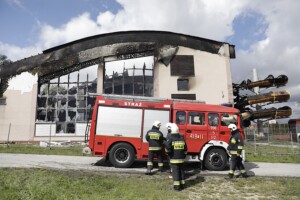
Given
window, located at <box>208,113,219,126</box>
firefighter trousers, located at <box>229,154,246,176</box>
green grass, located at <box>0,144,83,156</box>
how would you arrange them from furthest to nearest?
green grass, located at <box>0,144,83,156</box>
window, located at <box>208,113,219,126</box>
firefighter trousers, located at <box>229,154,246,176</box>

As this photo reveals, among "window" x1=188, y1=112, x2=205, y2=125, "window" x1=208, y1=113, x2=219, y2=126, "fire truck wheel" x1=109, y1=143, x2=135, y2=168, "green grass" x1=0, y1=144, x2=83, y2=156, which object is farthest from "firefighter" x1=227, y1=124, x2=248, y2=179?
"green grass" x1=0, y1=144, x2=83, y2=156

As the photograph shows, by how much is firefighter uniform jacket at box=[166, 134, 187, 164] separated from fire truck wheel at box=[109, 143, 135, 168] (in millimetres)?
2927

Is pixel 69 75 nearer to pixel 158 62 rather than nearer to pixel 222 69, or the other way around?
pixel 158 62

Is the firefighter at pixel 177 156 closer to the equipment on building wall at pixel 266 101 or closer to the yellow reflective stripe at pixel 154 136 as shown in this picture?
the yellow reflective stripe at pixel 154 136

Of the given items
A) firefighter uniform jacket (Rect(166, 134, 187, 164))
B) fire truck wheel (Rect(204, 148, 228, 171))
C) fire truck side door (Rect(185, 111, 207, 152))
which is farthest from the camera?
fire truck side door (Rect(185, 111, 207, 152))

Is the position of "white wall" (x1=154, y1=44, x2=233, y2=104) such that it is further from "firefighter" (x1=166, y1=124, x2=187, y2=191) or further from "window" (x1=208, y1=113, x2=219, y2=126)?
"firefighter" (x1=166, y1=124, x2=187, y2=191)

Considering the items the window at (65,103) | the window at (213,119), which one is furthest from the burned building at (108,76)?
the window at (213,119)

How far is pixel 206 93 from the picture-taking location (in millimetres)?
28984

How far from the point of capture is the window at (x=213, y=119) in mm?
11084

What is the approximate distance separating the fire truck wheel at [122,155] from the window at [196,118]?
109 inches

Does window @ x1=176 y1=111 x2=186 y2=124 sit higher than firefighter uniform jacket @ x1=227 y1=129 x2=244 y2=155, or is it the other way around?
window @ x1=176 y1=111 x2=186 y2=124

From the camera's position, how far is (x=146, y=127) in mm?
10883

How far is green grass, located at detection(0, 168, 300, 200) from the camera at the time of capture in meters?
6.86

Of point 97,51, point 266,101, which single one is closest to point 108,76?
point 97,51
